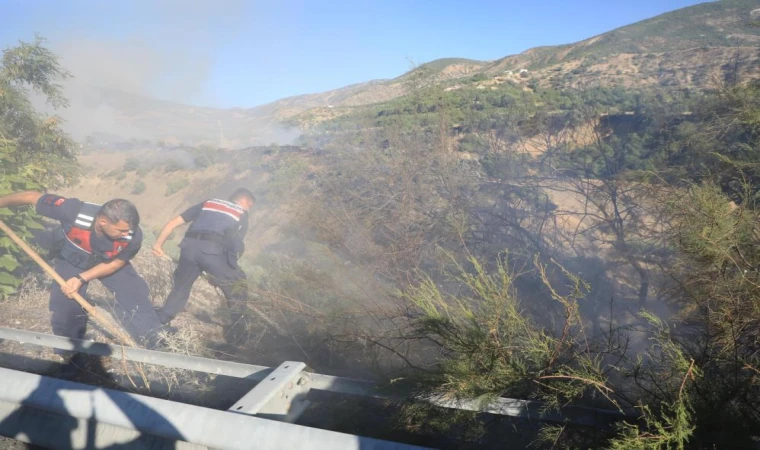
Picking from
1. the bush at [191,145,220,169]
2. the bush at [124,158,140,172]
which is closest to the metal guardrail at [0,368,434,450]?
the bush at [191,145,220,169]

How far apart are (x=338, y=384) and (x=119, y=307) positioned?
3.41 m

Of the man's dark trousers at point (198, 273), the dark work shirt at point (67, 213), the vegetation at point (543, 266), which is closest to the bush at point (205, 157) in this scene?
the vegetation at point (543, 266)

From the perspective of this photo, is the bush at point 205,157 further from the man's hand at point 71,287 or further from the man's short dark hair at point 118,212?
the man's hand at point 71,287

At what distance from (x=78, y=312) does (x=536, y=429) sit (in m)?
3.64

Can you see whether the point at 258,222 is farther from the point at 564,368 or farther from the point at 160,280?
the point at 564,368

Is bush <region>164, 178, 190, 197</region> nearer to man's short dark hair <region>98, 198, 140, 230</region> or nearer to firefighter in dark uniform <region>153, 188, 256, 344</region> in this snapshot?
firefighter in dark uniform <region>153, 188, 256, 344</region>

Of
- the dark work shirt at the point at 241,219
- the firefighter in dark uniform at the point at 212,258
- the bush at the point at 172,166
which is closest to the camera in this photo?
the firefighter in dark uniform at the point at 212,258

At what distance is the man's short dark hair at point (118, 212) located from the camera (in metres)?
4.13

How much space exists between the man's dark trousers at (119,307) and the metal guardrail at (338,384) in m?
0.86

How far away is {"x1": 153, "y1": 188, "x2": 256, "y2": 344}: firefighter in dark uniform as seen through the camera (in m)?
4.96

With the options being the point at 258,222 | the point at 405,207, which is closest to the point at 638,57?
the point at 258,222

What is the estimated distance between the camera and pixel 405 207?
6668 mm

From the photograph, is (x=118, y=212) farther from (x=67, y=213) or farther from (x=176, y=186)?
(x=176, y=186)

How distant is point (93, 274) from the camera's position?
4027 millimetres
